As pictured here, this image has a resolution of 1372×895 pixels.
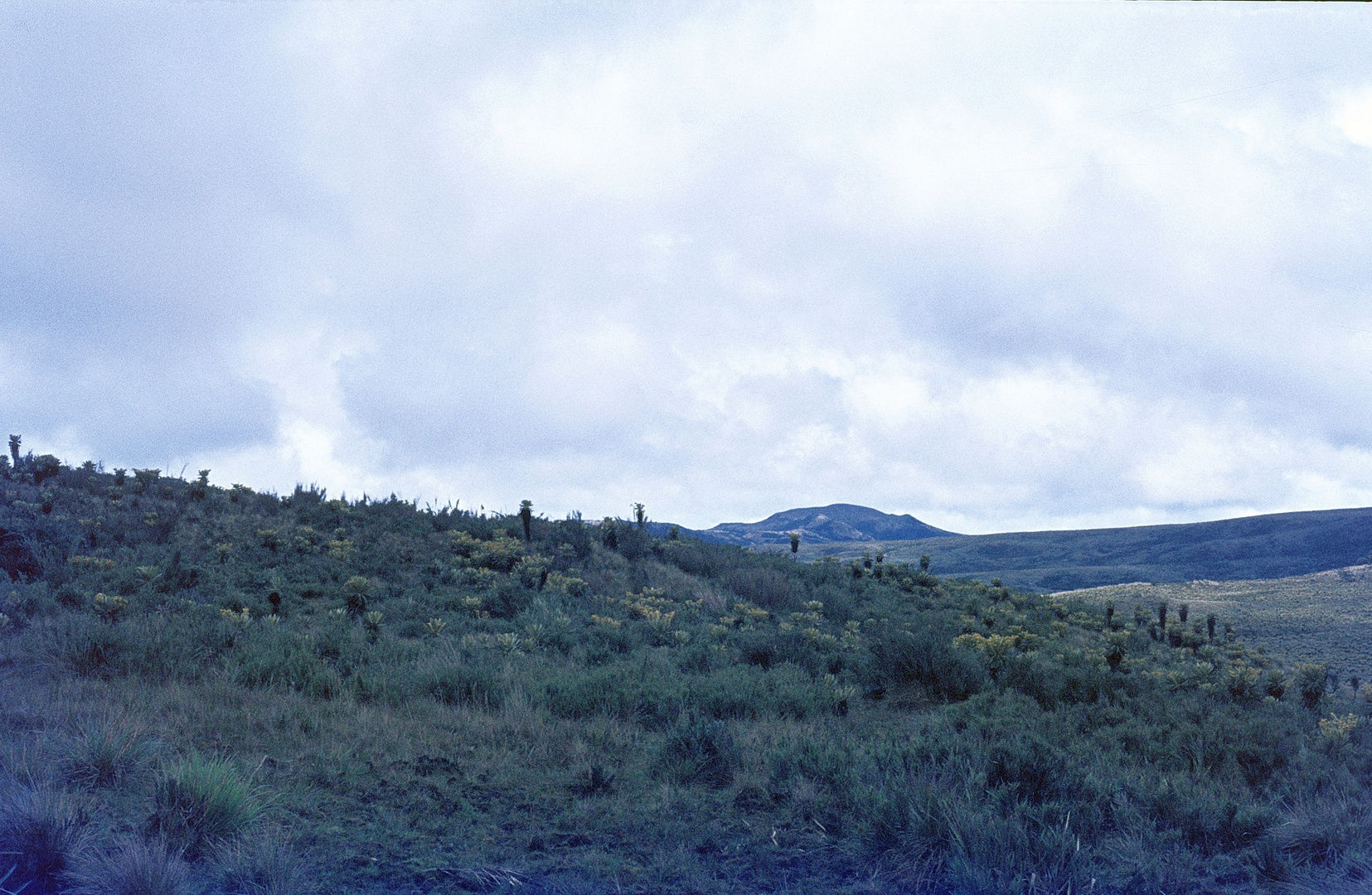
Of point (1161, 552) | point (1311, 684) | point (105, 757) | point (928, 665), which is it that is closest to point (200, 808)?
point (105, 757)

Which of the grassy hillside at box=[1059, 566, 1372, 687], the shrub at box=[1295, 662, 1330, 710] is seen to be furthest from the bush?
the grassy hillside at box=[1059, 566, 1372, 687]

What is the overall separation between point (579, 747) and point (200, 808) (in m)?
3.24

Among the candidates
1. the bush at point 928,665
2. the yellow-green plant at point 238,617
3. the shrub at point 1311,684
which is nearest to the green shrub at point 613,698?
the bush at point 928,665

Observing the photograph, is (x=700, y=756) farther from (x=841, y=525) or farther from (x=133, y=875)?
(x=841, y=525)

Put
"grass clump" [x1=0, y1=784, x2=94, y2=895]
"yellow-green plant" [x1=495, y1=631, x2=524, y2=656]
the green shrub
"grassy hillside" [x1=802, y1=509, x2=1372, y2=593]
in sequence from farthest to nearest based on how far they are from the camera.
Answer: "grassy hillside" [x1=802, y1=509, x2=1372, y2=593]
"yellow-green plant" [x1=495, y1=631, x2=524, y2=656]
the green shrub
"grass clump" [x1=0, y1=784, x2=94, y2=895]

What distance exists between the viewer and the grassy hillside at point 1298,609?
23.7 m

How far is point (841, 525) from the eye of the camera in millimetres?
170250

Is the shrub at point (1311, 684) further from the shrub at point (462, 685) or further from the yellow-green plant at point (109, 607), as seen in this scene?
the yellow-green plant at point (109, 607)

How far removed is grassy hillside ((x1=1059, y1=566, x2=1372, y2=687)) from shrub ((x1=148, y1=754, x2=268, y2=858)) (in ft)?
73.3

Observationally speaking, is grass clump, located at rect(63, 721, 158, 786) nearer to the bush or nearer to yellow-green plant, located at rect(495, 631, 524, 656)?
yellow-green plant, located at rect(495, 631, 524, 656)

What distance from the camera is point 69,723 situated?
Result: 662cm

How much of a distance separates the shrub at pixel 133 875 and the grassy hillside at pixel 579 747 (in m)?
0.02

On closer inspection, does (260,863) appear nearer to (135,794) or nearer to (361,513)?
(135,794)

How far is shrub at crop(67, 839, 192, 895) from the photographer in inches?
154
